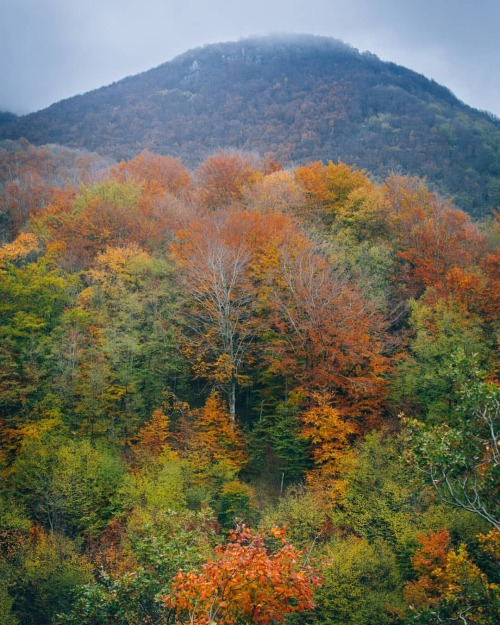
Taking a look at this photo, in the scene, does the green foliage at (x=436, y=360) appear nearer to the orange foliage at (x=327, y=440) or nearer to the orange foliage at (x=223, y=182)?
the orange foliage at (x=327, y=440)

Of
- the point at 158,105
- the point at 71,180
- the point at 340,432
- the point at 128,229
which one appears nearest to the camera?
the point at 340,432

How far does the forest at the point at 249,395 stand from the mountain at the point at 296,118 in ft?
140

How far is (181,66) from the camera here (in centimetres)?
14400

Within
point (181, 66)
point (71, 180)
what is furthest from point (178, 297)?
point (181, 66)

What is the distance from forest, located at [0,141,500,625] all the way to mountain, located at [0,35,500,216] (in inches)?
1683

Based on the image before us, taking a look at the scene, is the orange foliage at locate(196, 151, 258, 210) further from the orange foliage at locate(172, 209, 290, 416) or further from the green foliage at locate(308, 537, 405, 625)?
the green foliage at locate(308, 537, 405, 625)

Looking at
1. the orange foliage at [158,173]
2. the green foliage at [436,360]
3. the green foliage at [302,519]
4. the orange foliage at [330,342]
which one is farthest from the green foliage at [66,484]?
the orange foliage at [158,173]

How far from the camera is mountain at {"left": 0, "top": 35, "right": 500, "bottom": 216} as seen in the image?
78.9m

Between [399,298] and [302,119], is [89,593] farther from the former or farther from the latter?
[302,119]

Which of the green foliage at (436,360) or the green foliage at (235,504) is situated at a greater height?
the green foliage at (436,360)

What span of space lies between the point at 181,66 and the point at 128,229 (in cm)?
13019

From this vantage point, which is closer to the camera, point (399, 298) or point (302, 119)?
point (399, 298)

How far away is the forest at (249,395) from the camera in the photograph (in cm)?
1922

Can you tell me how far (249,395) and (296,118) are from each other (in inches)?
3469
